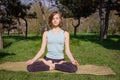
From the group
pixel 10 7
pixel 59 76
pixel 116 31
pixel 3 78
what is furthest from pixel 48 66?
pixel 116 31

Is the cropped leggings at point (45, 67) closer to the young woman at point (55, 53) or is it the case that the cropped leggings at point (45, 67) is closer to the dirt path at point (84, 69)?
the young woman at point (55, 53)

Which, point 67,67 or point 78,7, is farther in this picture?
point 78,7

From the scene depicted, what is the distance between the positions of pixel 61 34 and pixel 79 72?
1.24 m

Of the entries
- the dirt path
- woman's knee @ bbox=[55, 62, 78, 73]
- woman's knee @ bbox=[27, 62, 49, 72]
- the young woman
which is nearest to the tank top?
the young woman

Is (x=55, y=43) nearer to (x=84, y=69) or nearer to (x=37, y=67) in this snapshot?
(x=37, y=67)

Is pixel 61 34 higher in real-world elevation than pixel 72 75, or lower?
higher

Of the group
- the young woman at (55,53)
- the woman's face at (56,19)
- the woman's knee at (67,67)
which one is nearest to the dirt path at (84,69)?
the woman's knee at (67,67)

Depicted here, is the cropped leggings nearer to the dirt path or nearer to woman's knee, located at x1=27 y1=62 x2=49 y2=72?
woman's knee, located at x1=27 y1=62 x2=49 y2=72

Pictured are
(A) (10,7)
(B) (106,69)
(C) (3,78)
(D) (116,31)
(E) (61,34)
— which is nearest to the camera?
(C) (3,78)

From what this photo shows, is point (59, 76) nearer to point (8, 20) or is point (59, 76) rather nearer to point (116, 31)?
point (8, 20)

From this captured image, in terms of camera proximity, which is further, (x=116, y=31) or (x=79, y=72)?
(x=116, y=31)

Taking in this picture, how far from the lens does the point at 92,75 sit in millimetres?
9547

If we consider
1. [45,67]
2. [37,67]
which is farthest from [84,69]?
[37,67]

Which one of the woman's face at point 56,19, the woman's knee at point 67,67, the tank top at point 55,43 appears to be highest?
the woman's face at point 56,19
